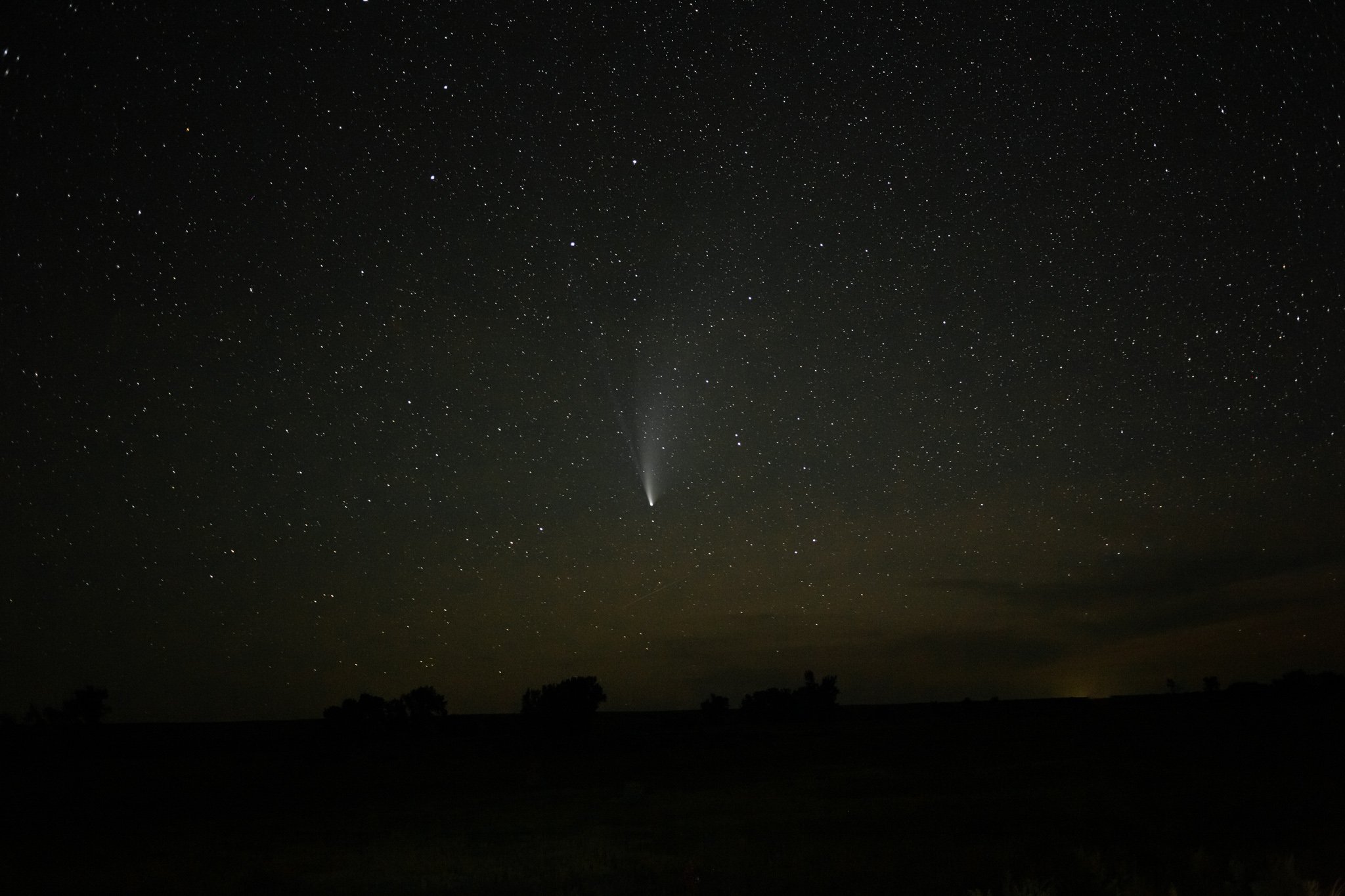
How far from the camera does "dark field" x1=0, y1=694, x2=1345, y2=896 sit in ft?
54.0

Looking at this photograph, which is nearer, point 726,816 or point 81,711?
point 726,816

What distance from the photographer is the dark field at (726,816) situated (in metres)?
16.5

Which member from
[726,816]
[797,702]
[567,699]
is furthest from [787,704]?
[726,816]

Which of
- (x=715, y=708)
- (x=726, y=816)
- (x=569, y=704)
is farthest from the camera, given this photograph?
(x=715, y=708)

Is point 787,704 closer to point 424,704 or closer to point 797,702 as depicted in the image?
point 797,702

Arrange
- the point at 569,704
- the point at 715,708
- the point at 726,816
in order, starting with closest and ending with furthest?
the point at 726,816, the point at 569,704, the point at 715,708

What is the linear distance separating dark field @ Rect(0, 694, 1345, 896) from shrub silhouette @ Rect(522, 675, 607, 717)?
9050mm

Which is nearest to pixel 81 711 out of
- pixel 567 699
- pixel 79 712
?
pixel 79 712

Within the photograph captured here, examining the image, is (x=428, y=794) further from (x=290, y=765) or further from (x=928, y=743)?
(x=928, y=743)

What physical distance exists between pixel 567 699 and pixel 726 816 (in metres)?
37.4

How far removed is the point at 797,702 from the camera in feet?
289

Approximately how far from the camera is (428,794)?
32.2 metres

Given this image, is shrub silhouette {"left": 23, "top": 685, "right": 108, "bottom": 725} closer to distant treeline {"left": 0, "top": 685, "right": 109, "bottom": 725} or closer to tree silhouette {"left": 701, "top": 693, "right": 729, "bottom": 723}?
distant treeline {"left": 0, "top": 685, "right": 109, "bottom": 725}

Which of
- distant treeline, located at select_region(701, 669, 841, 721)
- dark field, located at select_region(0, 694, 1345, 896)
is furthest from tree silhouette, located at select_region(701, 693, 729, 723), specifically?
dark field, located at select_region(0, 694, 1345, 896)
